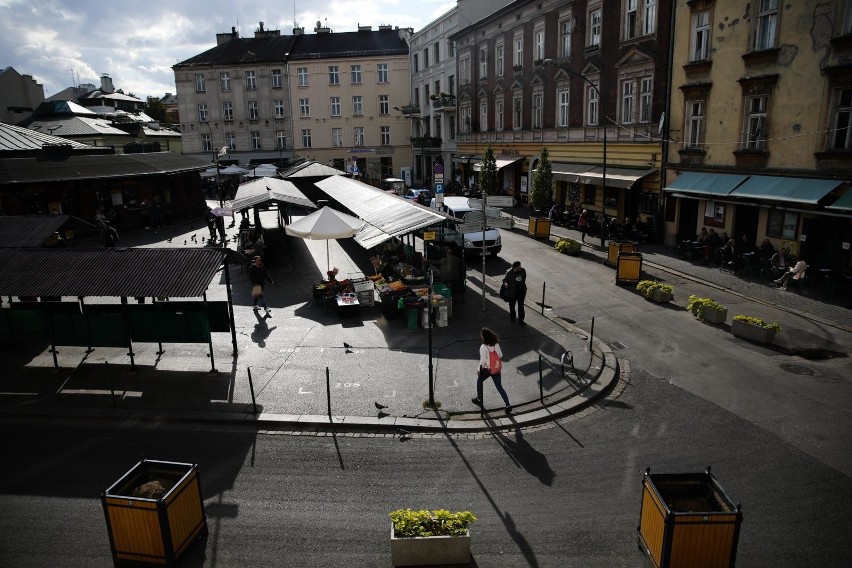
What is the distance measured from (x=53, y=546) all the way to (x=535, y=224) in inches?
990

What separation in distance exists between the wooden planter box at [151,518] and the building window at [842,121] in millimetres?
21030

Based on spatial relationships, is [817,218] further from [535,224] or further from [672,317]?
[535,224]

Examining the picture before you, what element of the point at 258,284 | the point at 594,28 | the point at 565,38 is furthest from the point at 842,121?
the point at 258,284

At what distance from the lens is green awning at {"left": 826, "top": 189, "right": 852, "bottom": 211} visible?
1725cm

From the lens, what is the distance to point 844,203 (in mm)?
17453

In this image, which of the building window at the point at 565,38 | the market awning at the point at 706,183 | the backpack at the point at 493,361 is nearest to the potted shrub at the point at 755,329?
the backpack at the point at 493,361

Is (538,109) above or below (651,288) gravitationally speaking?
above

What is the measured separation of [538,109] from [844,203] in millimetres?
22700

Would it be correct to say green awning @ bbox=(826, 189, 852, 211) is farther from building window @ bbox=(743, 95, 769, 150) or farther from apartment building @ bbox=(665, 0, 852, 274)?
building window @ bbox=(743, 95, 769, 150)

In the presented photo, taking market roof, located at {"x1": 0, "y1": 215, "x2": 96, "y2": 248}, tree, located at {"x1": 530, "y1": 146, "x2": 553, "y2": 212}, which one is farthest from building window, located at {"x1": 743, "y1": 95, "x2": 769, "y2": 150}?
market roof, located at {"x1": 0, "y1": 215, "x2": 96, "y2": 248}

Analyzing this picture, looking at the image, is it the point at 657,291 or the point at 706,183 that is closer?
the point at 657,291

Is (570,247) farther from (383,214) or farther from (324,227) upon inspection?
(324,227)

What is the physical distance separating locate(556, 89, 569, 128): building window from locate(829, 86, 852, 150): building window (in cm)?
1719

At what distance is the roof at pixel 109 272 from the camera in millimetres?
11961
